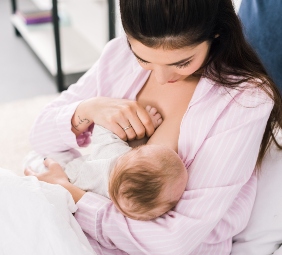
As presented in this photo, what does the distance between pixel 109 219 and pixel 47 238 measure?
0.19 m

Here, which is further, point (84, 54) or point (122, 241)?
point (84, 54)

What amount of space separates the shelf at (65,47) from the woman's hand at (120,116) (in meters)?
1.62

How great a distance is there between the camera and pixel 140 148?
1126 mm

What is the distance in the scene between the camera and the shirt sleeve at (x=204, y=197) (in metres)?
1.10

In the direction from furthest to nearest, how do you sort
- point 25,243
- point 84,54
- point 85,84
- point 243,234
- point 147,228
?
point 84,54 < point 85,84 < point 243,234 < point 147,228 < point 25,243

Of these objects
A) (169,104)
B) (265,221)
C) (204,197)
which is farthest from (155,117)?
(265,221)

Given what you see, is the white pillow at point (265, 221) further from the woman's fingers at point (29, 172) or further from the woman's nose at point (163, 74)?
the woman's fingers at point (29, 172)

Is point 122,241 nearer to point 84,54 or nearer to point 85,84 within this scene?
point 85,84

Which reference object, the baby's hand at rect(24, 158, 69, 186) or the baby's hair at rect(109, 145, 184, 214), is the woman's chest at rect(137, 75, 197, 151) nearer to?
the baby's hair at rect(109, 145, 184, 214)

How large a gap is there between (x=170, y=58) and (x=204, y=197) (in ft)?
1.10

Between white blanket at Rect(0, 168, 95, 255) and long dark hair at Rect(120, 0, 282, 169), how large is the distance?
43 cm

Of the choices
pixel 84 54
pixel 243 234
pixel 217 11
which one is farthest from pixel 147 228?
pixel 84 54

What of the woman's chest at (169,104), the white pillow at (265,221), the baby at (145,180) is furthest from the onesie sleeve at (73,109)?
the white pillow at (265,221)

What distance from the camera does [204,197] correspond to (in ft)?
3.65
